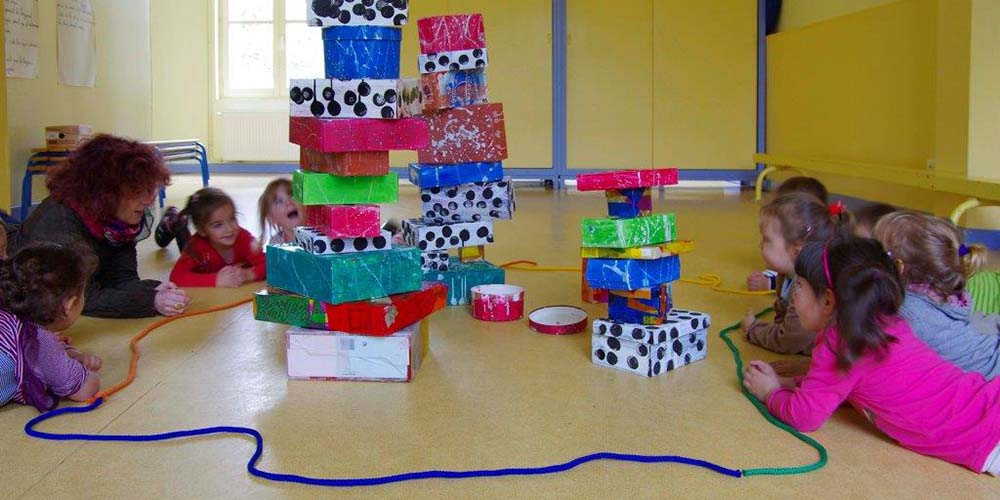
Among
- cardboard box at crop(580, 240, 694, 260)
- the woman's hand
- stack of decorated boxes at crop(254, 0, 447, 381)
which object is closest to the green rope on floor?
cardboard box at crop(580, 240, 694, 260)

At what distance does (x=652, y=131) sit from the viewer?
28.1 ft

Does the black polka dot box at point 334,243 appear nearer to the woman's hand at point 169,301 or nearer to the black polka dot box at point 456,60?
the woman's hand at point 169,301

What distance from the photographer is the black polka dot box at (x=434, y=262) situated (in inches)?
140

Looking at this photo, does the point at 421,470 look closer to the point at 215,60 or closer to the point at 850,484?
the point at 850,484

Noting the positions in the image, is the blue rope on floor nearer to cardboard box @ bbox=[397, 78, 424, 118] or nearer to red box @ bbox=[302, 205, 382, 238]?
red box @ bbox=[302, 205, 382, 238]

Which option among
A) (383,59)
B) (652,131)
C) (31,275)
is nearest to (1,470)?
(31,275)

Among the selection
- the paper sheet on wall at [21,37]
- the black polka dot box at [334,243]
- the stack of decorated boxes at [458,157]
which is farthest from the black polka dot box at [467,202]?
the paper sheet on wall at [21,37]

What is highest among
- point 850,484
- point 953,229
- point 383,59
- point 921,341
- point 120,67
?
point 120,67

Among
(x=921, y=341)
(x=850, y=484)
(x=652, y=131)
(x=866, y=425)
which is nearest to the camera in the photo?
(x=850, y=484)

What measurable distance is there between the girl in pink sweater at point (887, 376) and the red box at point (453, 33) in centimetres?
181

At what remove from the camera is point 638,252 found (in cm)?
262

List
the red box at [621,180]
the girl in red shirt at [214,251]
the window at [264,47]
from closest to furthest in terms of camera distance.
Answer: the red box at [621,180]
the girl in red shirt at [214,251]
the window at [264,47]

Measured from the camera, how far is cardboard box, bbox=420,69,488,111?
143 inches

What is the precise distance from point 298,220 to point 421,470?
2.50 metres
